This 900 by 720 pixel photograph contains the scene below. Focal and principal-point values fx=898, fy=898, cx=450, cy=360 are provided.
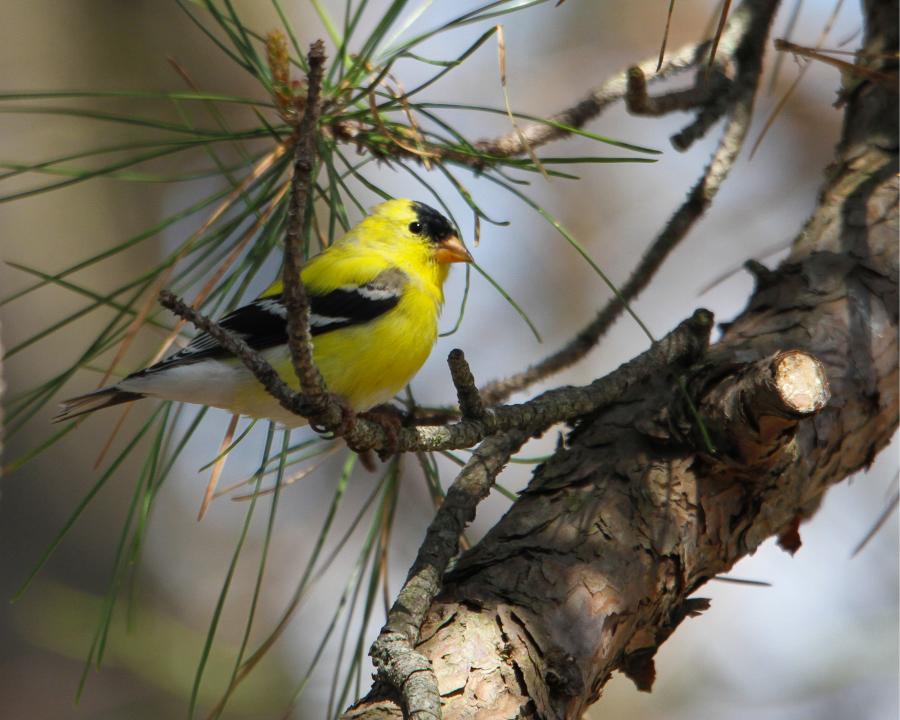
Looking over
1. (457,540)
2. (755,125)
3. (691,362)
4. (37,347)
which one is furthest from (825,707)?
(37,347)

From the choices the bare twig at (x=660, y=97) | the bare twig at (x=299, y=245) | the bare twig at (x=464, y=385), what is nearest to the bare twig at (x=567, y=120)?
the bare twig at (x=660, y=97)

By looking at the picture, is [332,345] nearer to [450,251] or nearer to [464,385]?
[450,251]

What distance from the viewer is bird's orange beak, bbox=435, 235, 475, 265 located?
309 centimetres

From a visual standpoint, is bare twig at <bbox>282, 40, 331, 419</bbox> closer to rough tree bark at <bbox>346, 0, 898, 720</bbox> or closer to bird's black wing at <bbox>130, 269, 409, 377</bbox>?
rough tree bark at <bbox>346, 0, 898, 720</bbox>

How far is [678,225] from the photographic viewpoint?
2533mm

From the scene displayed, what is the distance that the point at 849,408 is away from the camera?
232cm

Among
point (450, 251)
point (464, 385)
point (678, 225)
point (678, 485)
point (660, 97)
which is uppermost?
point (450, 251)

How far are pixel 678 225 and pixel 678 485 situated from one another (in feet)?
2.63

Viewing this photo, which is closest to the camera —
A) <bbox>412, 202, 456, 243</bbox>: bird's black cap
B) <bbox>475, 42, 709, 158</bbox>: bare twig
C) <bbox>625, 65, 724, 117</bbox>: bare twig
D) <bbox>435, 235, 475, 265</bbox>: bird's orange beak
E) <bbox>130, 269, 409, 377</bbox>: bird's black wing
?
<bbox>625, 65, 724, 117</bbox>: bare twig

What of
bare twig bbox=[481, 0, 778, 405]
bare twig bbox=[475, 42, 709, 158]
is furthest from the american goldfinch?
bare twig bbox=[475, 42, 709, 158]

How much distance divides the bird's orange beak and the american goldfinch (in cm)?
4

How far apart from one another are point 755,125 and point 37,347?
4.97 m

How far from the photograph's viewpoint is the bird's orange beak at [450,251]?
3092 mm

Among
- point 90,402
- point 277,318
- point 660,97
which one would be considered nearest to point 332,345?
point 277,318
